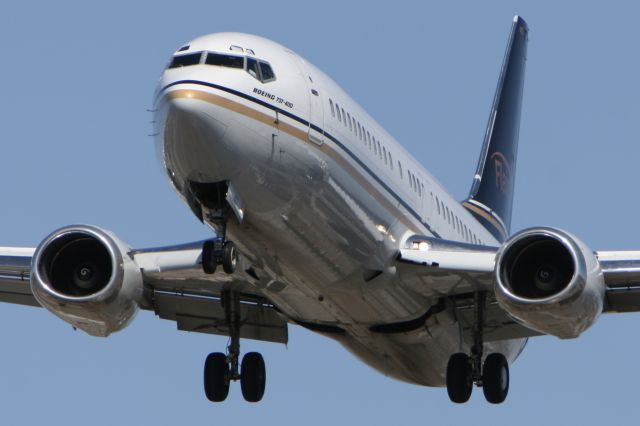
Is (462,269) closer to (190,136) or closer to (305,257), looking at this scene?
(305,257)

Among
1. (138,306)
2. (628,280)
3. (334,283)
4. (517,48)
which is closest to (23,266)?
(138,306)

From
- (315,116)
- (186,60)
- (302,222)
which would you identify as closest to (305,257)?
(302,222)

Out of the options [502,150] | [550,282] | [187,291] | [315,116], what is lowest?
[550,282]

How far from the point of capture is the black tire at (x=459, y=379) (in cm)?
2955

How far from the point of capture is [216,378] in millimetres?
30344

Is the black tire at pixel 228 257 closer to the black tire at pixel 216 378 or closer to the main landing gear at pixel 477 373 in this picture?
the black tire at pixel 216 378

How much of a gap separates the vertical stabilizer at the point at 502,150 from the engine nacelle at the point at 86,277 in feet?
39.2

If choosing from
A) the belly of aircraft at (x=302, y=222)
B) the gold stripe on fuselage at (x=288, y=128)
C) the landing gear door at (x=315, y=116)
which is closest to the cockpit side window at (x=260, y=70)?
the gold stripe on fuselage at (x=288, y=128)

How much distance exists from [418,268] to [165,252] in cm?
469

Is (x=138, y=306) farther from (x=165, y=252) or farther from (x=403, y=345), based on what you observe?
(x=403, y=345)

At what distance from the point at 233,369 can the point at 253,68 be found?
7738 mm

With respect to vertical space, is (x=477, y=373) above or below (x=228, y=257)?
below

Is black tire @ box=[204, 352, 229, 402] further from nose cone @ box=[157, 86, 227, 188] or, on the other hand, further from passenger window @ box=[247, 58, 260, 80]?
passenger window @ box=[247, 58, 260, 80]

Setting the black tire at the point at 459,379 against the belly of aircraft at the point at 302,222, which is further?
the black tire at the point at 459,379
